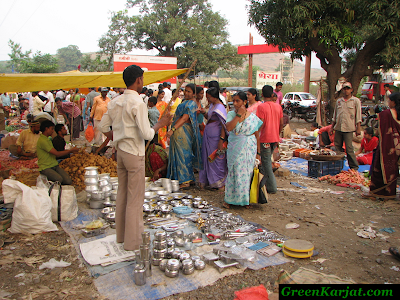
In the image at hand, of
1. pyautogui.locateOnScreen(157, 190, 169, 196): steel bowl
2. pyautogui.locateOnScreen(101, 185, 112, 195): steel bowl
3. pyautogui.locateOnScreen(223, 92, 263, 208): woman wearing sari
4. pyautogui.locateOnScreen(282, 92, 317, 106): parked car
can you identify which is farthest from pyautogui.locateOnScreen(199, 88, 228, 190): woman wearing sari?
pyautogui.locateOnScreen(282, 92, 317, 106): parked car

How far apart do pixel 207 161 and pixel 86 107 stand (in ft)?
21.6

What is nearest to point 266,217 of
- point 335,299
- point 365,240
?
point 365,240

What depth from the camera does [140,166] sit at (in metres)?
3.08

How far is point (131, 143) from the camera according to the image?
9.93 feet

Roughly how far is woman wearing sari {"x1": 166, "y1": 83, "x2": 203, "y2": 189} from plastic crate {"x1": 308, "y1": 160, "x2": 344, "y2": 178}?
2.58 meters

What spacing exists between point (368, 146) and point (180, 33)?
28.7 meters

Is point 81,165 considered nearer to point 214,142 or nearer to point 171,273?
point 214,142

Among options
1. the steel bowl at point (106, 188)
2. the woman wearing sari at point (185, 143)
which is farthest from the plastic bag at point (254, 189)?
the steel bowl at point (106, 188)

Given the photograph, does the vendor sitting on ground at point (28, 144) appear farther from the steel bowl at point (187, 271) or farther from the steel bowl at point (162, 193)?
the steel bowl at point (187, 271)

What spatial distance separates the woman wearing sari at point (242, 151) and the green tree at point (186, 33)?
29.0 metres

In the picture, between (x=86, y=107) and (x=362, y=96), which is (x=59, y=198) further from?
(x=362, y=96)

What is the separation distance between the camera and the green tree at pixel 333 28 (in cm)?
1073

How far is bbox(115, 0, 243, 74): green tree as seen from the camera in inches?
1283

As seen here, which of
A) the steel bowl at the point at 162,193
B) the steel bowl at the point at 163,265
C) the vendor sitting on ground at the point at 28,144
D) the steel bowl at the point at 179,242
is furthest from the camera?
the vendor sitting on ground at the point at 28,144
